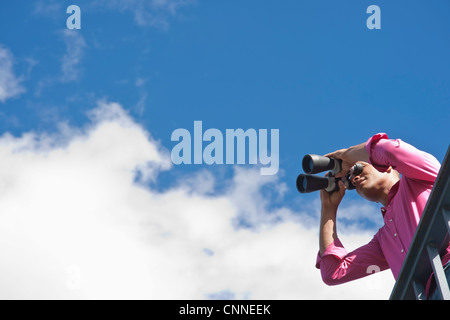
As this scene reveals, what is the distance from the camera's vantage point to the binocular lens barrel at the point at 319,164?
3.28 meters

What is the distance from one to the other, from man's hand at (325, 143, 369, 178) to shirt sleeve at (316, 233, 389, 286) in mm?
431

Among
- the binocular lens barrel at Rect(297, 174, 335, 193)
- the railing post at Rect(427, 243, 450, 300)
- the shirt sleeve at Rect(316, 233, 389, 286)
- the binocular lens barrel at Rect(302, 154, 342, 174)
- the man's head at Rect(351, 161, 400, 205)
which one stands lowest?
the railing post at Rect(427, 243, 450, 300)

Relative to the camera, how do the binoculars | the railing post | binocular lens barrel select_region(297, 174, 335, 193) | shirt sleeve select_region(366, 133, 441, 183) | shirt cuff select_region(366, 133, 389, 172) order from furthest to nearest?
1. binocular lens barrel select_region(297, 174, 335, 193)
2. the binoculars
3. shirt cuff select_region(366, 133, 389, 172)
4. shirt sleeve select_region(366, 133, 441, 183)
5. the railing post

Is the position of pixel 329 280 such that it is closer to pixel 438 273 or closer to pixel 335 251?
pixel 335 251

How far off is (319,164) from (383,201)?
0.42 metres

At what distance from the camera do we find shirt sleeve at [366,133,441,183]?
2.59 meters

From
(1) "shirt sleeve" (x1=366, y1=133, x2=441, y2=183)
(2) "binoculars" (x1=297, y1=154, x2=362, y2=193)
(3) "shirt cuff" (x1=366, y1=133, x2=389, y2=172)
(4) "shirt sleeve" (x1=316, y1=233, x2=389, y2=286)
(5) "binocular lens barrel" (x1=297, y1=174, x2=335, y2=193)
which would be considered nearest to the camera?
(1) "shirt sleeve" (x1=366, y1=133, x2=441, y2=183)

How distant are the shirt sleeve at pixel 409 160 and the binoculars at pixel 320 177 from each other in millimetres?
540

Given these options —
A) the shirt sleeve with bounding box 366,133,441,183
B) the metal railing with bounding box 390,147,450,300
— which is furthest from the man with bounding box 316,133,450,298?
the metal railing with bounding box 390,147,450,300

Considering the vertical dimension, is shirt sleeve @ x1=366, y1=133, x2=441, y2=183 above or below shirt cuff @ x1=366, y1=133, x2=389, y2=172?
below

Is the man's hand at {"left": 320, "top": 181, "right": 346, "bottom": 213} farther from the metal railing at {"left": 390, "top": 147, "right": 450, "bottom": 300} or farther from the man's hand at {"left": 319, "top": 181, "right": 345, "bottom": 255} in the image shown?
the metal railing at {"left": 390, "top": 147, "right": 450, "bottom": 300}

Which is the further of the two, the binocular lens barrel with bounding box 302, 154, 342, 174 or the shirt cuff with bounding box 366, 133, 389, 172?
the binocular lens barrel with bounding box 302, 154, 342, 174
